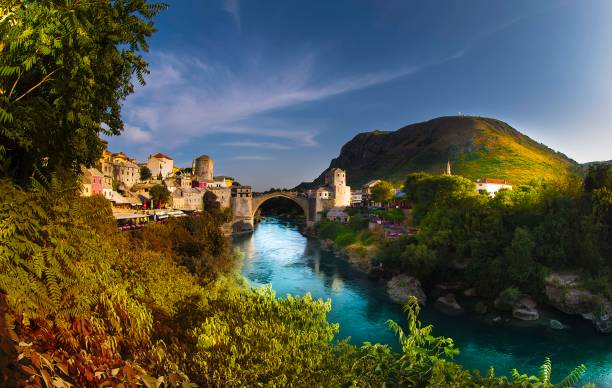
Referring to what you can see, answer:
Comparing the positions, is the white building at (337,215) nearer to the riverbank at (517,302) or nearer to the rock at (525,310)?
the riverbank at (517,302)

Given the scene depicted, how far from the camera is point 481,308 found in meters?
25.8

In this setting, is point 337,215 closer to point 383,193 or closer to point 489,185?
point 383,193

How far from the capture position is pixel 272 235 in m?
68.0

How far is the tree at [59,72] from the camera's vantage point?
18.4ft

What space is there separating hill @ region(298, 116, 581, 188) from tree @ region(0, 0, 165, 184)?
2327 inches

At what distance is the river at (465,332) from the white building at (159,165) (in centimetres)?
5941

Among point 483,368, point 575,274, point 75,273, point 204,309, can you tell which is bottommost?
point 483,368

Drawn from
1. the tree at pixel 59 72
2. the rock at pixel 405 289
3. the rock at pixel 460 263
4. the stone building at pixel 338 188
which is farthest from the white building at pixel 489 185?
the tree at pixel 59 72

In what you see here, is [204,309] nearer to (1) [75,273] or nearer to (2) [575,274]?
(1) [75,273]

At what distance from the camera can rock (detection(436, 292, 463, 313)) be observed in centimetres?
2647

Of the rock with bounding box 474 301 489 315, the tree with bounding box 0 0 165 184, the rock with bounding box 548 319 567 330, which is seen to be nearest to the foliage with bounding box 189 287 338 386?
the tree with bounding box 0 0 165 184

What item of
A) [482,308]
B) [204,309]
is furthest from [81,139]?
[482,308]

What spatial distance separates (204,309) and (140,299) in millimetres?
1804

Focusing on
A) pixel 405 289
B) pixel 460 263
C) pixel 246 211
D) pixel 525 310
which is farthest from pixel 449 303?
pixel 246 211
